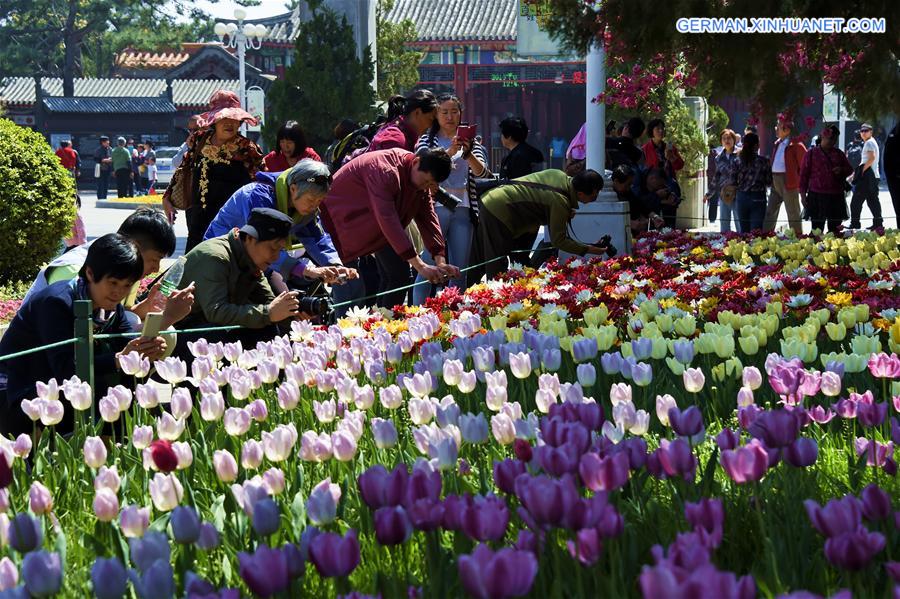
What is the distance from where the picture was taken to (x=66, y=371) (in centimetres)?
470

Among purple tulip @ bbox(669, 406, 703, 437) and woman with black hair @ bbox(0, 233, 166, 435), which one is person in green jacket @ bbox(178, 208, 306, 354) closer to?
woman with black hair @ bbox(0, 233, 166, 435)

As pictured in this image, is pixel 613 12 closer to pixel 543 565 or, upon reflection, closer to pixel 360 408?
pixel 360 408

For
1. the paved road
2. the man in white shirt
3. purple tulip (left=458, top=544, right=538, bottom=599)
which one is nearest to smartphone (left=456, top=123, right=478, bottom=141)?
purple tulip (left=458, top=544, right=538, bottom=599)

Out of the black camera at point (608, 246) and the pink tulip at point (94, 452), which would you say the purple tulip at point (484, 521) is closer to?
the pink tulip at point (94, 452)

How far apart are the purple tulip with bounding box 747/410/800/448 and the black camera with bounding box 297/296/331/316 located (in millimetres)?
3187

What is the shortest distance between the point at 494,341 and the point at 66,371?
146cm

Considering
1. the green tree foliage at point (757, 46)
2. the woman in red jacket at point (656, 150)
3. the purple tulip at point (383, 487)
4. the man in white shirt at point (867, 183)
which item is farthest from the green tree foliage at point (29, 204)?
the purple tulip at point (383, 487)

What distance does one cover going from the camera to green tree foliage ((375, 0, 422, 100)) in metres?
35.1

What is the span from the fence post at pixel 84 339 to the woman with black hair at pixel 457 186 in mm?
4102

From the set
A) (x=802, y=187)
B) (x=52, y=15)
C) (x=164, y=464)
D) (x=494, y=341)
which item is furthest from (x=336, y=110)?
(x=52, y=15)

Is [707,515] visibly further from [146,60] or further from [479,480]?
[146,60]

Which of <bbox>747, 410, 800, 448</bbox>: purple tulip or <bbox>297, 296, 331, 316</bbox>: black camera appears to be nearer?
<bbox>747, 410, 800, 448</bbox>: purple tulip

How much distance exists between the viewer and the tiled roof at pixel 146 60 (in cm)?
5600

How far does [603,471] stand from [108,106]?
156ft
